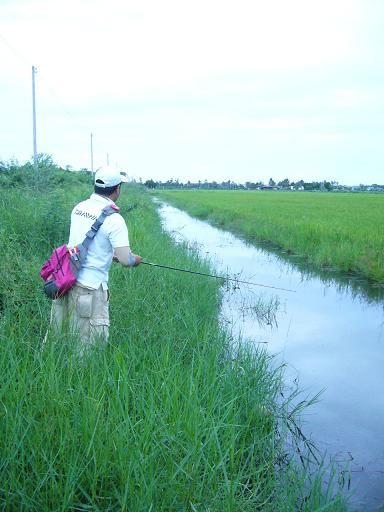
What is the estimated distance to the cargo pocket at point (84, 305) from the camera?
3170 millimetres

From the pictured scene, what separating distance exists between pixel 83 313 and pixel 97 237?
0.50 metres

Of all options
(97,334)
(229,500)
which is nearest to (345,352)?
(97,334)

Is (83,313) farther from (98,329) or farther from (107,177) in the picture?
(107,177)

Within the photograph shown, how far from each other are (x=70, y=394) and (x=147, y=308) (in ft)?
7.54

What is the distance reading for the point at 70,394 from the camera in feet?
8.34

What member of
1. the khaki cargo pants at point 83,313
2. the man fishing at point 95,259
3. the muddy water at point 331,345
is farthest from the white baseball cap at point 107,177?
the muddy water at point 331,345

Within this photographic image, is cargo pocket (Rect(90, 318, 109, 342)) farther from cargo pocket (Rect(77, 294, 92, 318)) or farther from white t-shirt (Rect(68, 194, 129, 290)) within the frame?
white t-shirt (Rect(68, 194, 129, 290))

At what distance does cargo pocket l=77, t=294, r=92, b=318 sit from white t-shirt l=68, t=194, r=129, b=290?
78 mm

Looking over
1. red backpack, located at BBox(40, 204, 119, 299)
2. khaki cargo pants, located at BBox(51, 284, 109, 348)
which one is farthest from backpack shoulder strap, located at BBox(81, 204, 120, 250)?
khaki cargo pants, located at BBox(51, 284, 109, 348)

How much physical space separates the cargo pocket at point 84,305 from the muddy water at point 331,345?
163 cm

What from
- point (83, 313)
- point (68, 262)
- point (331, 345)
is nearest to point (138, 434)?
point (83, 313)

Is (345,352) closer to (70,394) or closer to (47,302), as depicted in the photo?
(47,302)

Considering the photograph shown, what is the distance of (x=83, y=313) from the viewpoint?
3201 mm

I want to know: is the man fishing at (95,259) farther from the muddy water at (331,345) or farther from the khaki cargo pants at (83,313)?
the muddy water at (331,345)
